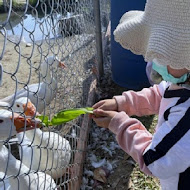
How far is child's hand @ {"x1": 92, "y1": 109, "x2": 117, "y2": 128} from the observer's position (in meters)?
1.48

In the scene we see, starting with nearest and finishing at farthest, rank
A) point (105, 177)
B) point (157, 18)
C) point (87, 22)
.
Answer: point (157, 18) → point (105, 177) → point (87, 22)

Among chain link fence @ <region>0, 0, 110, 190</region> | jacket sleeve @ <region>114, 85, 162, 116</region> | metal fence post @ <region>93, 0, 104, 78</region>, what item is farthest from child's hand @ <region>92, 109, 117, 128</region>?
metal fence post @ <region>93, 0, 104, 78</region>

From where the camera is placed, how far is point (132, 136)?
1.36 metres

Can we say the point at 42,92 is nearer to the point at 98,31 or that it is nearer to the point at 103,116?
the point at 98,31

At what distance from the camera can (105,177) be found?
7.65ft

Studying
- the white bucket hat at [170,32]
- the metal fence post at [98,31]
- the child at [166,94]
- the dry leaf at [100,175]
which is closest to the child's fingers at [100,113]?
the child at [166,94]

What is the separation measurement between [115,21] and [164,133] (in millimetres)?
2330

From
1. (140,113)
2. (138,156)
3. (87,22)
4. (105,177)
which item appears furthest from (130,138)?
(87,22)

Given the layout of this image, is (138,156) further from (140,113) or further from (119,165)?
(119,165)

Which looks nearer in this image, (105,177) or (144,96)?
(144,96)

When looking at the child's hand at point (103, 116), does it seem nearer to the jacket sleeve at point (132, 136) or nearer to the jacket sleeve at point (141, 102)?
the jacket sleeve at point (132, 136)

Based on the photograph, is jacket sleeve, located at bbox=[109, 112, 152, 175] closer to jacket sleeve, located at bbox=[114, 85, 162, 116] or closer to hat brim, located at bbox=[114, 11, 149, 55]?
jacket sleeve, located at bbox=[114, 85, 162, 116]

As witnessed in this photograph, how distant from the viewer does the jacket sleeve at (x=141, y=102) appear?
1.65 meters

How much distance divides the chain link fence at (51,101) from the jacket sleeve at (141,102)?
415mm
